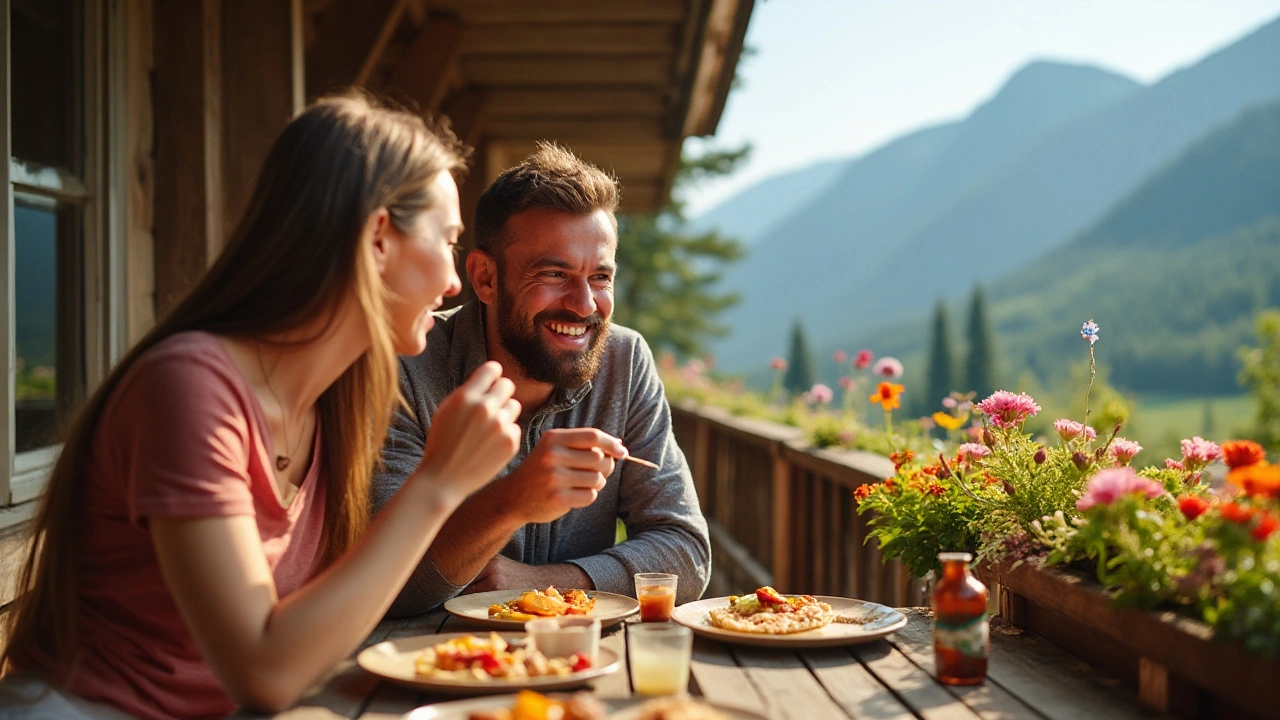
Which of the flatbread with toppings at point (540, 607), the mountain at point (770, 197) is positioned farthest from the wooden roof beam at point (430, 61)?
the mountain at point (770, 197)

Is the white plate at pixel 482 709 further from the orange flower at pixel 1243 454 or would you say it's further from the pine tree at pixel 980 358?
the pine tree at pixel 980 358

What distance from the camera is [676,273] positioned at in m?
27.9

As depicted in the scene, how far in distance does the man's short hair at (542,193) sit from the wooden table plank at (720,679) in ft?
3.42

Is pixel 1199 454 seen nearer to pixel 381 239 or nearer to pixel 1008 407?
pixel 1008 407

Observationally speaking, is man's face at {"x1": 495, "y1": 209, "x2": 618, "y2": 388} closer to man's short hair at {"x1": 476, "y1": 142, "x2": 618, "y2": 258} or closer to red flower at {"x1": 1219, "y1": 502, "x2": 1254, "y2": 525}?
man's short hair at {"x1": 476, "y1": 142, "x2": 618, "y2": 258}

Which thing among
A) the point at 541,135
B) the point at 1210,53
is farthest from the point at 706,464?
the point at 1210,53

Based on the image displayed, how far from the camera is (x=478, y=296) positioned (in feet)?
8.20

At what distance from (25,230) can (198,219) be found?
46 centimetres

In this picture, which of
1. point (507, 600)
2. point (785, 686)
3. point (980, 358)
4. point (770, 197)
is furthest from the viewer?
point (770, 197)

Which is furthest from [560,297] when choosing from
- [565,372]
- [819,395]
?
[819,395]

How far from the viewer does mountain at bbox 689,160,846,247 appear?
16575cm

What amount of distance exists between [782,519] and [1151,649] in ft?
11.9

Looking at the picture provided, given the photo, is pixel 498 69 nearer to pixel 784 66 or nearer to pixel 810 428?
pixel 810 428

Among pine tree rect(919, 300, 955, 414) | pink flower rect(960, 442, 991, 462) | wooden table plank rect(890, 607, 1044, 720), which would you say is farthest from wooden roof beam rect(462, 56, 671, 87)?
pine tree rect(919, 300, 955, 414)
